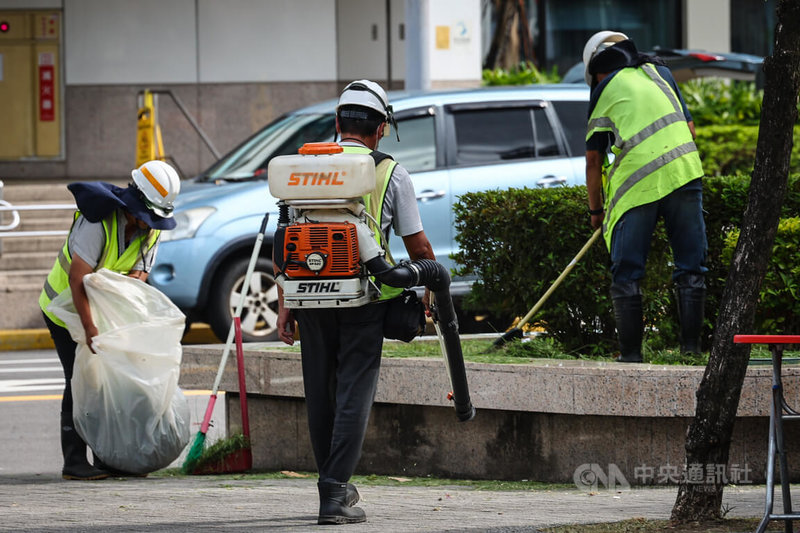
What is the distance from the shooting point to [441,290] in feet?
17.6

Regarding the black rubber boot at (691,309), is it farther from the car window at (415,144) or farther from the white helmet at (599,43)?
the car window at (415,144)

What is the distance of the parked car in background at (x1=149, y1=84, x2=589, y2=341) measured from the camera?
35.7ft

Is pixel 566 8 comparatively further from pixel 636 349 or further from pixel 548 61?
pixel 636 349

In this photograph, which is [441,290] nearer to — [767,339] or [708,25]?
[767,339]

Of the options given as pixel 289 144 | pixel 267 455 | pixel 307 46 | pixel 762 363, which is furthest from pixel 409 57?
pixel 762 363

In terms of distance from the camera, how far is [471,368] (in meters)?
6.56

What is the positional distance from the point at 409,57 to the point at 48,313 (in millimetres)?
7689

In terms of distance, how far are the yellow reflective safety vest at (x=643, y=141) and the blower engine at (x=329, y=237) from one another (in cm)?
182

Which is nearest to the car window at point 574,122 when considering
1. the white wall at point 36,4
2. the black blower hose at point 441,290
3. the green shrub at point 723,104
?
the green shrub at point 723,104

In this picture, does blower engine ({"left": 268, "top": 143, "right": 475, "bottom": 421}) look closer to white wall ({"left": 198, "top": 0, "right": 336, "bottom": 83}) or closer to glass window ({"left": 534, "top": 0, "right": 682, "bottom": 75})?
white wall ({"left": 198, "top": 0, "right": 336, "bottom": 83})

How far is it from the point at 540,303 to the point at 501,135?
453 centimetres

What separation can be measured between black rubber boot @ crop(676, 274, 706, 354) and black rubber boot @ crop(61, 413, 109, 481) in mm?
3084

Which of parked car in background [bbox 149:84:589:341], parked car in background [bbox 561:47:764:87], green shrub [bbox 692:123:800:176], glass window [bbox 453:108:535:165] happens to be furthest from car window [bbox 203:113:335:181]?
green shrub [bbox 692:123:800:176]

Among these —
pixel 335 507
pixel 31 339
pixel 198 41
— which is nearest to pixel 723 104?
pixel 198 41
